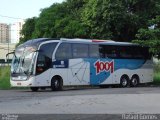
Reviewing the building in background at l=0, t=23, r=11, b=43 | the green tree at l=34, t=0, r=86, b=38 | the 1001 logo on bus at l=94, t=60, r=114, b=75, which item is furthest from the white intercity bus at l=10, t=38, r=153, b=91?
the building in background at l=0, t=23, r=11, b=43

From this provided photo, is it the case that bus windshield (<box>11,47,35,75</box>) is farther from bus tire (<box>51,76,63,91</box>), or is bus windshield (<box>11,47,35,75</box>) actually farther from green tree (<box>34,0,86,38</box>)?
green tree (<box>34,0,86,38</box>)

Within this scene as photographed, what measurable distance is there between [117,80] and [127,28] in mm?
6776

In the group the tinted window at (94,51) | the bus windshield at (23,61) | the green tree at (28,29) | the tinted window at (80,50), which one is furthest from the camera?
the green tree at (28,29)

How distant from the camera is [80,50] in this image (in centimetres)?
2994

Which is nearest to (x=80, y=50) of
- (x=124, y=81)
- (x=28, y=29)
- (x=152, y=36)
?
(x=124, y=81)

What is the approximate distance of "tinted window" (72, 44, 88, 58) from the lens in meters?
29.4

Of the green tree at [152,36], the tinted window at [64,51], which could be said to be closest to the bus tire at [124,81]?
the green tree at [152,36]

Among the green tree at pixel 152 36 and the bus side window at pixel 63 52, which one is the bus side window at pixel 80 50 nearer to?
the bus side window at pixel 63 52

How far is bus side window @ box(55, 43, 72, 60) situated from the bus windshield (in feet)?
5.91

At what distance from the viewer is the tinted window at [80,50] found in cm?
2939

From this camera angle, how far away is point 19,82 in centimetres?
2686

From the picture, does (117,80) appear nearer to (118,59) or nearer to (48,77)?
(118,59)

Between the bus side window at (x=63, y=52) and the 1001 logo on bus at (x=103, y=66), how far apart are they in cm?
304

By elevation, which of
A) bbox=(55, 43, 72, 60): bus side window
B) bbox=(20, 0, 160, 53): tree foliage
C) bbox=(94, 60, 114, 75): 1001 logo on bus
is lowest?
bbox=(94, 60, 114, 75): 1001 logo on bus
